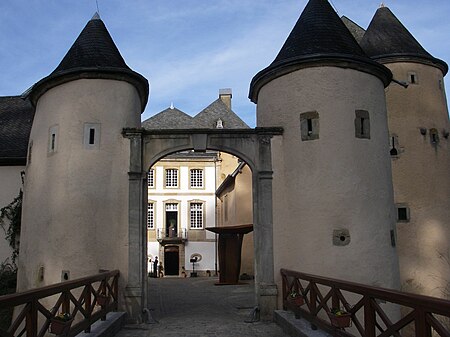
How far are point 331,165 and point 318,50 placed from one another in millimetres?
2731

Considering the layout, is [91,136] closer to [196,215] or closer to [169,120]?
[196,215]

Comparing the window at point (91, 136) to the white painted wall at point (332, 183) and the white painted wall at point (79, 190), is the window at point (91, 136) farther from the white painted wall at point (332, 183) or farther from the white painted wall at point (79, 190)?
the white painted wall at point (332, 183)

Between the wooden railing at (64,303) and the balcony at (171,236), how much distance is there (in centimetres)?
2247

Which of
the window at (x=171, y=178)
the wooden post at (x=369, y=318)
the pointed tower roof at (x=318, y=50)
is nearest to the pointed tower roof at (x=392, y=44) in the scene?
the pointed tower roof at (x=318, y=50)

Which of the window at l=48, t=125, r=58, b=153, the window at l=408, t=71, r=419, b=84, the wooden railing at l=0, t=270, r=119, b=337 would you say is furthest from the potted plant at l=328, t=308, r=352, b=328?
the window at l=408, t=71, r=419, b=84

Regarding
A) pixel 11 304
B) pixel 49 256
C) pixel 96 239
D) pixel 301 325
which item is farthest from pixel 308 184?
pixel 11 304

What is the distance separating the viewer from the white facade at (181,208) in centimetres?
3312

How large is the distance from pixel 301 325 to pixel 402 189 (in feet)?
28.1

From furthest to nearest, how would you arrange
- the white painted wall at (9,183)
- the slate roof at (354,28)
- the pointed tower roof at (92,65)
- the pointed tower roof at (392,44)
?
the slate roof at (354,28) < the white painted wall at (9,183) < the pointed tower roof at (392,44) < the pointed tower roof at (92,65)

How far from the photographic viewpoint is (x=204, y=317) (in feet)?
34.5

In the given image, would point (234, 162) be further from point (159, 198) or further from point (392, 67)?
point (392, 67)

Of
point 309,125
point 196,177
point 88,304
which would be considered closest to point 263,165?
point 309,125

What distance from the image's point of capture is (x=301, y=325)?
793cm

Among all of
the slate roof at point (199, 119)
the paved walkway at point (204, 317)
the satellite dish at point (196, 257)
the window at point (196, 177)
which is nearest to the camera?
the paved walkway at point (204, 317)
